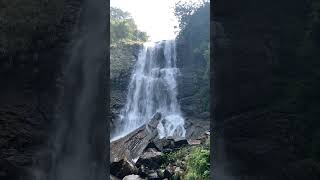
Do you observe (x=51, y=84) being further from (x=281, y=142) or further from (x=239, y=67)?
(x=281, y=142)

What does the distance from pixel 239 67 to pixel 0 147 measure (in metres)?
2.35

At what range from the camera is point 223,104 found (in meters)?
3.69

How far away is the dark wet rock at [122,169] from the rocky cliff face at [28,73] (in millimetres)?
9056

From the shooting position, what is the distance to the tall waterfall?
2381 cm

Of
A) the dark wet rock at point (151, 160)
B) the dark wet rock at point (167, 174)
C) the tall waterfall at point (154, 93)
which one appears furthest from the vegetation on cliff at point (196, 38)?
the dark wet rock at point (167, 174)

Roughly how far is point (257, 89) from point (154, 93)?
71.2 feet

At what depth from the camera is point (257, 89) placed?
359cm

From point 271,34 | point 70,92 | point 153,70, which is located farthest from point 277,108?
point 153,70

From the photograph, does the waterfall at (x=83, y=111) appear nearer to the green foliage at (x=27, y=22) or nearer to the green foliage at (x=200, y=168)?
the green foliage at (x=27, y=22)

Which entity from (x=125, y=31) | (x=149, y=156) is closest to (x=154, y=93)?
(x=149, y=156)

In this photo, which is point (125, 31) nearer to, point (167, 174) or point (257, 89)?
point (167, 174)

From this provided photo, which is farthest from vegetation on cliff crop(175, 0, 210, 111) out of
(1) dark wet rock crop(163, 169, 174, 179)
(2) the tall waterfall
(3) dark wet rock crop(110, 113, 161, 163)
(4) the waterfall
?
(4) the waterfall

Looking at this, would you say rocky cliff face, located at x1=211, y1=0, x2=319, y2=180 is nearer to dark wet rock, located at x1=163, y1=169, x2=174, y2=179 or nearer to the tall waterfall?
dark wet rock, located at x1=163, y1=169, x2=174, y2=179

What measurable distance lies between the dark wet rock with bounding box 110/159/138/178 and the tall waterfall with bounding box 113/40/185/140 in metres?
9.09
